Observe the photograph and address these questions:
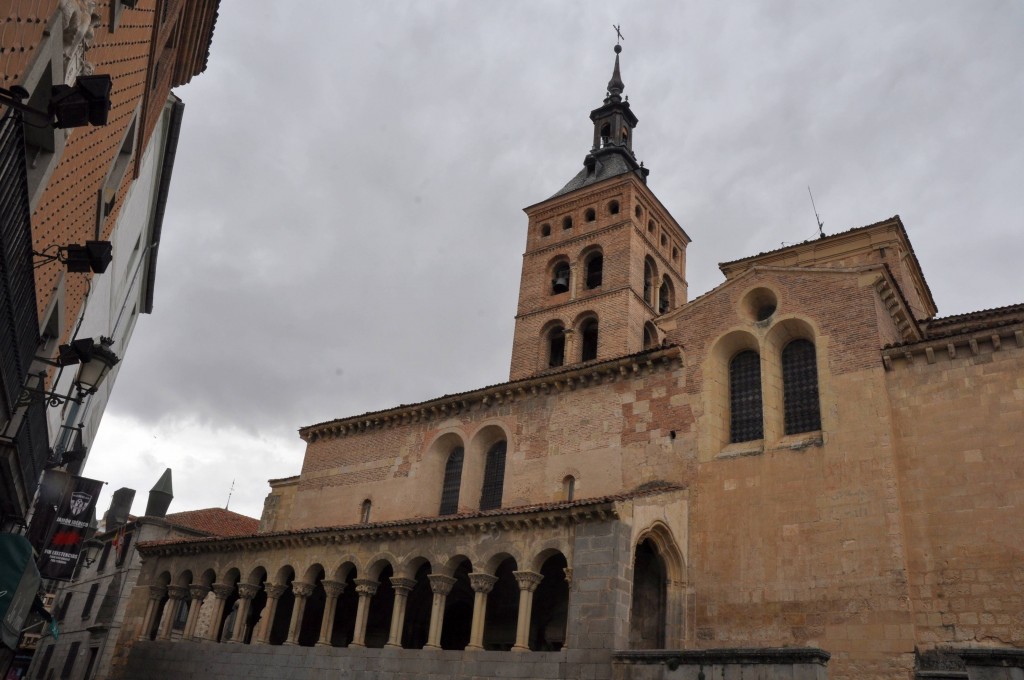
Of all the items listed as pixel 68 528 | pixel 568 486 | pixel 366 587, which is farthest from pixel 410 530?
pixel 68 528

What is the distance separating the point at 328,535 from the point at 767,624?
1099 centimetres

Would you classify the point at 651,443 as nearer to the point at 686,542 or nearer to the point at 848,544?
the point at 686,542

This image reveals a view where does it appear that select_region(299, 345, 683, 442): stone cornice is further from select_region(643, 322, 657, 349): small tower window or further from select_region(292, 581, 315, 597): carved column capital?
select_region(643, 322, 657, 349): small tower window

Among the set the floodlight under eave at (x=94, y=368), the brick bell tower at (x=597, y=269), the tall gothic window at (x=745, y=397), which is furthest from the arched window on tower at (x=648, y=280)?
the floodlight under eave at (x=94, y=368)

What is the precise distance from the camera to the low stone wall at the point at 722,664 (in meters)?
12.2

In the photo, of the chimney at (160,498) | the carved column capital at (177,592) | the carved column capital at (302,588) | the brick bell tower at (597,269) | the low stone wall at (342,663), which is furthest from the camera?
the chimney at (160,498)

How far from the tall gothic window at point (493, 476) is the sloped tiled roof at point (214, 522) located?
670 inches

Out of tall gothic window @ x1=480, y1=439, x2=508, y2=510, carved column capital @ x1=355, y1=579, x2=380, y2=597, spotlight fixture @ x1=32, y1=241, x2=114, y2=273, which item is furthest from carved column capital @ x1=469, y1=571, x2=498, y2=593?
spotlight fixture @ x1=32, y1=241, x2=114, y2=273

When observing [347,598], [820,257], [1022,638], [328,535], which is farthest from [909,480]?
A: [347,598]

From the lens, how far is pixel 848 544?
597 inches

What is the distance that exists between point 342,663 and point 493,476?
6.82m

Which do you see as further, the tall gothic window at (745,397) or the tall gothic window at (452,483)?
the tall gothic window at (452,483)

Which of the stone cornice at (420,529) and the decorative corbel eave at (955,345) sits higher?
the decorative corbel eave at (955,345)

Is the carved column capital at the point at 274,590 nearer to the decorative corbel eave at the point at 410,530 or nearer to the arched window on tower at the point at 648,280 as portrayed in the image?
the decorative corbel eave at the point at 410,530
